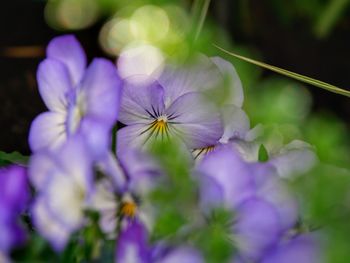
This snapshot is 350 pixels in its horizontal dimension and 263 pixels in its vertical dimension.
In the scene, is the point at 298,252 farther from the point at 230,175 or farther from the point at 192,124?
the point at 192,124

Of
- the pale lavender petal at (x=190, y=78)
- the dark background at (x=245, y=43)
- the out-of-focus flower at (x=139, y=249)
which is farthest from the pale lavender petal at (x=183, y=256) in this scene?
the dark background at (x=245, y=43)

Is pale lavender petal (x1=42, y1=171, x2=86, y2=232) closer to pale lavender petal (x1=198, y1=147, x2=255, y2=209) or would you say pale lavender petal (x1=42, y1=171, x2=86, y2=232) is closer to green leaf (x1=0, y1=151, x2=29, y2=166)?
pale lavender petal (x1=198, y1=147, x2=255, y2=209)

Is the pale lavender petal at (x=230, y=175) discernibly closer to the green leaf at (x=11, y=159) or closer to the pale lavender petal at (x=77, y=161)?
the pale lavender petal at (x=77, y=161)

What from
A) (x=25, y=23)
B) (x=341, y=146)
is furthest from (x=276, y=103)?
(x=25, y=23)

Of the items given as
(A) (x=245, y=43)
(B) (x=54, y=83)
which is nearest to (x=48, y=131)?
(B) (x=54, y=83)

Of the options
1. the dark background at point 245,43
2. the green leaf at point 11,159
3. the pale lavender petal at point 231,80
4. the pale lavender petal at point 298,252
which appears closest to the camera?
the pale lavender petal at point 298,252

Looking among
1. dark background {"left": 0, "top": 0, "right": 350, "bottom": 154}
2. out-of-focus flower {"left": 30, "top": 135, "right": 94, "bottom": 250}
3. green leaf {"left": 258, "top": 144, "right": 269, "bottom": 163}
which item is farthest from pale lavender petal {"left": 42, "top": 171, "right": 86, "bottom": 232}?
dark background {"left": 0, "top": 0, "right": 350, "bottom": 154}
